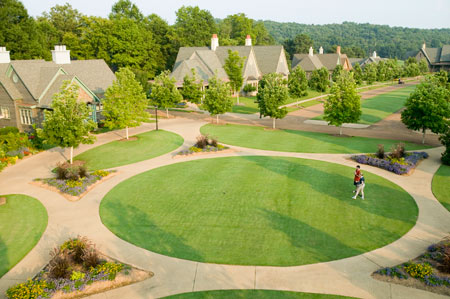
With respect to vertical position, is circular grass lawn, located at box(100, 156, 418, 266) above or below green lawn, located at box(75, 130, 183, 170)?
below

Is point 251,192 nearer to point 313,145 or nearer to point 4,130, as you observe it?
point 313,145

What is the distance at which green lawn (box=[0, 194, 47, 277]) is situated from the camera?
14828 mm

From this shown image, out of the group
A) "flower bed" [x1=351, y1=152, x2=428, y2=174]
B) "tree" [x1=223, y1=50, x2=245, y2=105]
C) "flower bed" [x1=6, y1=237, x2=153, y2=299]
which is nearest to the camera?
"flower bed" [x1=6, y1=237, x2=153, y2=299]

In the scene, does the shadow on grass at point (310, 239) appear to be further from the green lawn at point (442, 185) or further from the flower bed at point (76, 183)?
the flower bed at point (76, 183)

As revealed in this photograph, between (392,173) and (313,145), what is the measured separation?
8663 millimetres

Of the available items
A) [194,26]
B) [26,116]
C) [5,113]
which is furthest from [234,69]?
[5,113]

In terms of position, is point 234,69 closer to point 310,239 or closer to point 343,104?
point 343,104

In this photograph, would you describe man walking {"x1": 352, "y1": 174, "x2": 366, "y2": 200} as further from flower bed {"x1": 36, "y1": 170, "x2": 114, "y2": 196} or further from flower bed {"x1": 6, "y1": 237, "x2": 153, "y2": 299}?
flower bed {"x1": 36, "y1": 170, "x2": 114, "y2": 196}

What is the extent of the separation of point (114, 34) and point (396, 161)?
57.7m

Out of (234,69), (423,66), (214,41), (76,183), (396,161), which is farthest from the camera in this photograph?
(423,66)

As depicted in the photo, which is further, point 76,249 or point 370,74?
point 370,74

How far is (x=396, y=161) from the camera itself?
25.0 m

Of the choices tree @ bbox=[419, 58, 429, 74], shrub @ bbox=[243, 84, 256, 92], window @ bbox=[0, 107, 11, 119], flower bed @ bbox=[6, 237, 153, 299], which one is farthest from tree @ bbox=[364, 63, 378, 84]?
flower bed @ bbox=[6, 237, 153, 299]

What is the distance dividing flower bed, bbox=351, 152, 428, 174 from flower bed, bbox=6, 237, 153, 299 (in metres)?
18.6
